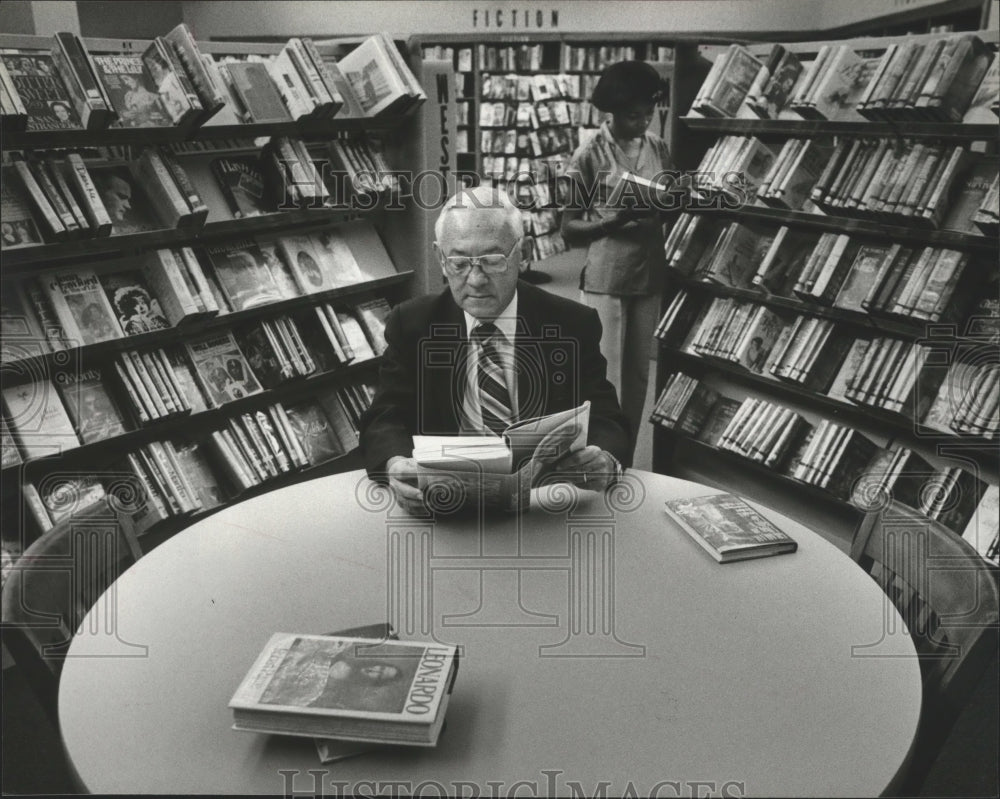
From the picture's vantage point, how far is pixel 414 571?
1619 mm

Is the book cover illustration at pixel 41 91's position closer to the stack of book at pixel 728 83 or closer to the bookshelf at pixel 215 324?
the bookshelf at pixel 215 324

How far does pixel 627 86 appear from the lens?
3512mm

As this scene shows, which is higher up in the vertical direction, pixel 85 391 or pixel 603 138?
pixel 603 138

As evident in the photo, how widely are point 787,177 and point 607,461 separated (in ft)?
6.39

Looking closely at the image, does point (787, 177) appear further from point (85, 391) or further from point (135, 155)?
point (85, 391)

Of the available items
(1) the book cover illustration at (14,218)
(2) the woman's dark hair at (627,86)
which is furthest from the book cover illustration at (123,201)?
(2) the woman's dark hair at (627,86)

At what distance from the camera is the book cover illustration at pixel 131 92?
2.73 meters

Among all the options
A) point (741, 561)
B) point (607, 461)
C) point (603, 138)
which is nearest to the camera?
point (741, 561)

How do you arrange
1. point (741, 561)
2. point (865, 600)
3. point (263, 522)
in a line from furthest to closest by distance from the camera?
1. point (263, 522)
2. point (741, 561)
3. point (865, 600)

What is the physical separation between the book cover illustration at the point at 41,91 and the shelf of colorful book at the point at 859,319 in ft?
8.33

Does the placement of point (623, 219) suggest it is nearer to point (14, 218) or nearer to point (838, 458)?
point (838, 458)

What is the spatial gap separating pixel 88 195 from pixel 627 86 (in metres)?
2.12

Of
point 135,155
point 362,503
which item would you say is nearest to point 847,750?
point 362,503

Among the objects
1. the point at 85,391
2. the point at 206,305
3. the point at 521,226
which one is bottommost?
the point at 85,391
